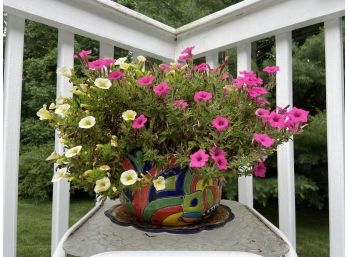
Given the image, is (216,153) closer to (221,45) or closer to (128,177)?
(128,177)

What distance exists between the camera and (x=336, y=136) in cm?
98

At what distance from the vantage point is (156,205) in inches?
29.6

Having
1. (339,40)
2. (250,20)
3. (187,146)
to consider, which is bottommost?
(187,146)

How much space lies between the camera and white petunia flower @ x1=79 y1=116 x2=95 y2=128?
697 millimetres

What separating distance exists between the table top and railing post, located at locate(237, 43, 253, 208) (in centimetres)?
36

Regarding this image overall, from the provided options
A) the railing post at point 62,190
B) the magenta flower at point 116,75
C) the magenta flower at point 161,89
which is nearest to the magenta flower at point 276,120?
the magenta flower at point 161,89

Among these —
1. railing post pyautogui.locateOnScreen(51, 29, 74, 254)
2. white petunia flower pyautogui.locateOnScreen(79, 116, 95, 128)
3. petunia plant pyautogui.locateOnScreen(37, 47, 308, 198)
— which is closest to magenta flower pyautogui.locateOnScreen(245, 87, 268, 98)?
petunia plant pyautogui.locateOnScreen(37, 47, 308, 198)

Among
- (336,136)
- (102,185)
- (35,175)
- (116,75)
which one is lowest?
(35,175)

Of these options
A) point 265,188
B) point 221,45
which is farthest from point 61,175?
point 265,188

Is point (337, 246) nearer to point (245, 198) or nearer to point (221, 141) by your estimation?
point (245, 198)

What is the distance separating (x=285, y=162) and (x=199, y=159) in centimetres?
50

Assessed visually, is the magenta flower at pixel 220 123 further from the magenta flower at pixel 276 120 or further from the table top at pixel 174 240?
the table top at pixel 174 240

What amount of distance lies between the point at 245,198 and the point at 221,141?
526 millimetres

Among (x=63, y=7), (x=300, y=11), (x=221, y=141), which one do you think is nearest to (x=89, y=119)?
(x=221, y=141)
